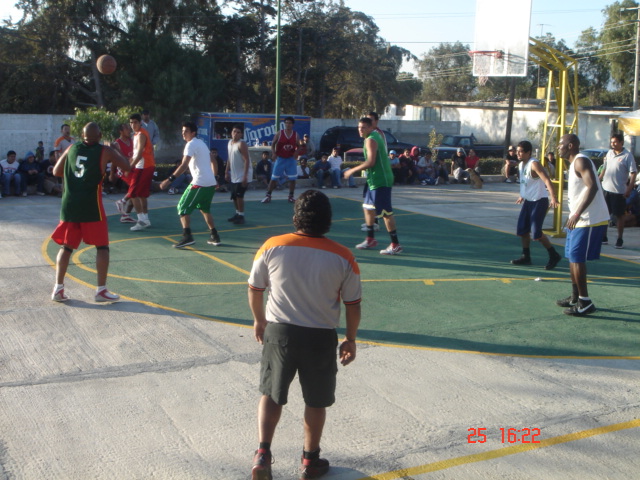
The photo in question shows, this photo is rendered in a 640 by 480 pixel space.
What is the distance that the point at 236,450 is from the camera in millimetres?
4457

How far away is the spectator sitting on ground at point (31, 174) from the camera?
16.9 metres

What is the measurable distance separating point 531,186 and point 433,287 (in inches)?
88.7

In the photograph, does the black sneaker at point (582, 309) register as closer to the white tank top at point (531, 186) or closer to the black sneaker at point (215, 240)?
the white tank top at point (531, 186)

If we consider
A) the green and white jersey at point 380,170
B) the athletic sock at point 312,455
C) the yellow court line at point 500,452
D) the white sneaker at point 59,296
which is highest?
the green and white jersey at point 380,170

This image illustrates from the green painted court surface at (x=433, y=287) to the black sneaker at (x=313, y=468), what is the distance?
250cm

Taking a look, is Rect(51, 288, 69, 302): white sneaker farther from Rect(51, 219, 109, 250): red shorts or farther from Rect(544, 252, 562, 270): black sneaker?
Rect(544, 252, 562, 270): black sneaker

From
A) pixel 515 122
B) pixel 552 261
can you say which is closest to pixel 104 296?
pixel 552 261

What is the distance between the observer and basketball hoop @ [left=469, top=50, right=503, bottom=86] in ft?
43.1

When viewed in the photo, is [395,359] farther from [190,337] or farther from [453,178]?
[453,178]

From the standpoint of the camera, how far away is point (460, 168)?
23484 millimetres

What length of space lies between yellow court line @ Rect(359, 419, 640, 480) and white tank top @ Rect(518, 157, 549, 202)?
506 cm

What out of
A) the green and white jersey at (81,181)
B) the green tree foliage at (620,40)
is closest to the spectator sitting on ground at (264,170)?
the green and white jersey at (81,181)

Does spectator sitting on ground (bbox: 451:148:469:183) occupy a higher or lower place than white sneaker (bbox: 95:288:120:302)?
higher
